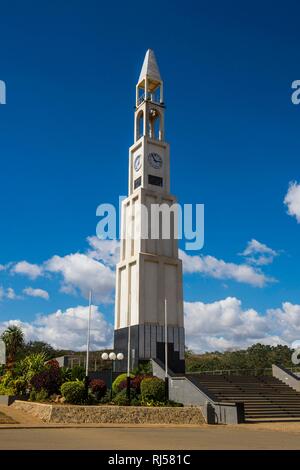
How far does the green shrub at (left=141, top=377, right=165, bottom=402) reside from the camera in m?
25.5

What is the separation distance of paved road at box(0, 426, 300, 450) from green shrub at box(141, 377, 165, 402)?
760cm

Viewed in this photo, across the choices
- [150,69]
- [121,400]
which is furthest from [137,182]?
[121,400]

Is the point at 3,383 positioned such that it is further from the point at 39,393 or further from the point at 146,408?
the point at 146,408

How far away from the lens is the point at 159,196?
140 ft

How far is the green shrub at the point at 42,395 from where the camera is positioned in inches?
1027

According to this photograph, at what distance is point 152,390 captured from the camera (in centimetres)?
2556

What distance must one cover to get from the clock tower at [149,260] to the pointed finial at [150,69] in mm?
1036

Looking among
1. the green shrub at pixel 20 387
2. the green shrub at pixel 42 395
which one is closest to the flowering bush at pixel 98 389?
the green shrub at pixel 42 395

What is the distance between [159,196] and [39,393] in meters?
21.2

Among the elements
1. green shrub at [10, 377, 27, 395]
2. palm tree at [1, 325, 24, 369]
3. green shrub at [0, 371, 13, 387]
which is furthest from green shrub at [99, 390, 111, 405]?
palm tree at [1, 325, 24, 369]

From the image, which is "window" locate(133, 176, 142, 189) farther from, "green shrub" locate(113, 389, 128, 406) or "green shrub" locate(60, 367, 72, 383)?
"green shrub" locate(113, 389, 128, 406)

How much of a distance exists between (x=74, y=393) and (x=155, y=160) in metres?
25.6

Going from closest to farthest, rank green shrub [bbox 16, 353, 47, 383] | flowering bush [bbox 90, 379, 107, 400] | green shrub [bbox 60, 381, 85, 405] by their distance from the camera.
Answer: green shrub [bbox 60, 381, 85, 405] < flowering bush [bbox 90, 379, 107, 400] < green shrub [bbox 16, 353, 47, 383]
